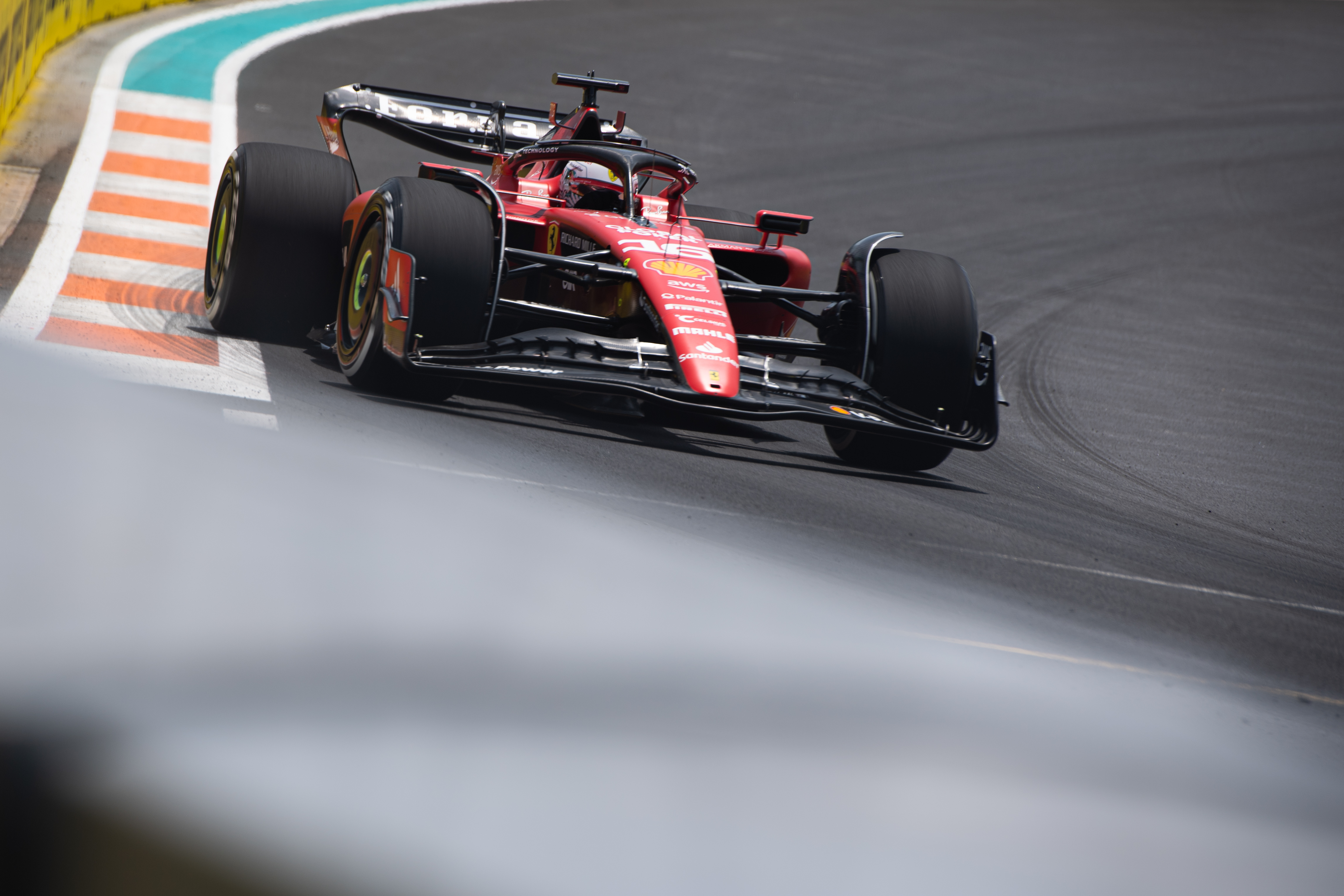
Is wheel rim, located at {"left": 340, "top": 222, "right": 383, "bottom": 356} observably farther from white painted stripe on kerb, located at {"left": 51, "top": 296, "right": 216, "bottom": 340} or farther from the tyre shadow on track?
white painted stripe on kerb, located at {"left": 51, "top": 296, "right": 216, "bottom": 340}

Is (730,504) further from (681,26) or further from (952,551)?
(681,26)

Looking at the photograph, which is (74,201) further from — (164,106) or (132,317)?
(164,106)

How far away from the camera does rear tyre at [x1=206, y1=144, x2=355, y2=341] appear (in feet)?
20.7

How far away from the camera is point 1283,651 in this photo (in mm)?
3770

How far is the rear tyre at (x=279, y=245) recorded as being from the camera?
6.31 metres

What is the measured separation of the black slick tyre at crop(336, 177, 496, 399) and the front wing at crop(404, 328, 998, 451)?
11 cm

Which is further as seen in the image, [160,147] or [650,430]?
[160,147]

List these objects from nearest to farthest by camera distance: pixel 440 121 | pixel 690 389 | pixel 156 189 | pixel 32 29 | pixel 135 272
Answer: pixel 690 389, pixel 135 272, pixel 440 121, pixel 156 189, pixel 32 29

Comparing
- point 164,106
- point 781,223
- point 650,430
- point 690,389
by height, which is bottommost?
point 650,430

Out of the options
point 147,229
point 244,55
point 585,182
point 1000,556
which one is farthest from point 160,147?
point 1000,556

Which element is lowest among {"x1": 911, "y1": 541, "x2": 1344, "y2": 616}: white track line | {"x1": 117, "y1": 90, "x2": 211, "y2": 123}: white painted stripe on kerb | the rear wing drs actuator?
{"x1": 911, "y1": 541, "x2": 1344, "y2": 616}: white track line

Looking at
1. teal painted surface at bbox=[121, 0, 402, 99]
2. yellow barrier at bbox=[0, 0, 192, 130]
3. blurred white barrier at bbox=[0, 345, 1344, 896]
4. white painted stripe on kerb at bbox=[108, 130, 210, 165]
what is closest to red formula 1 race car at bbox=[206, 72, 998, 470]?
white painted stripe on kerb at bbox=[108, 130, 210, 165]

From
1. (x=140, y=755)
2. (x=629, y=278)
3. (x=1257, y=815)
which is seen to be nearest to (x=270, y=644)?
(x=140, y=755)

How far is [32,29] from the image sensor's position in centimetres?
1143
